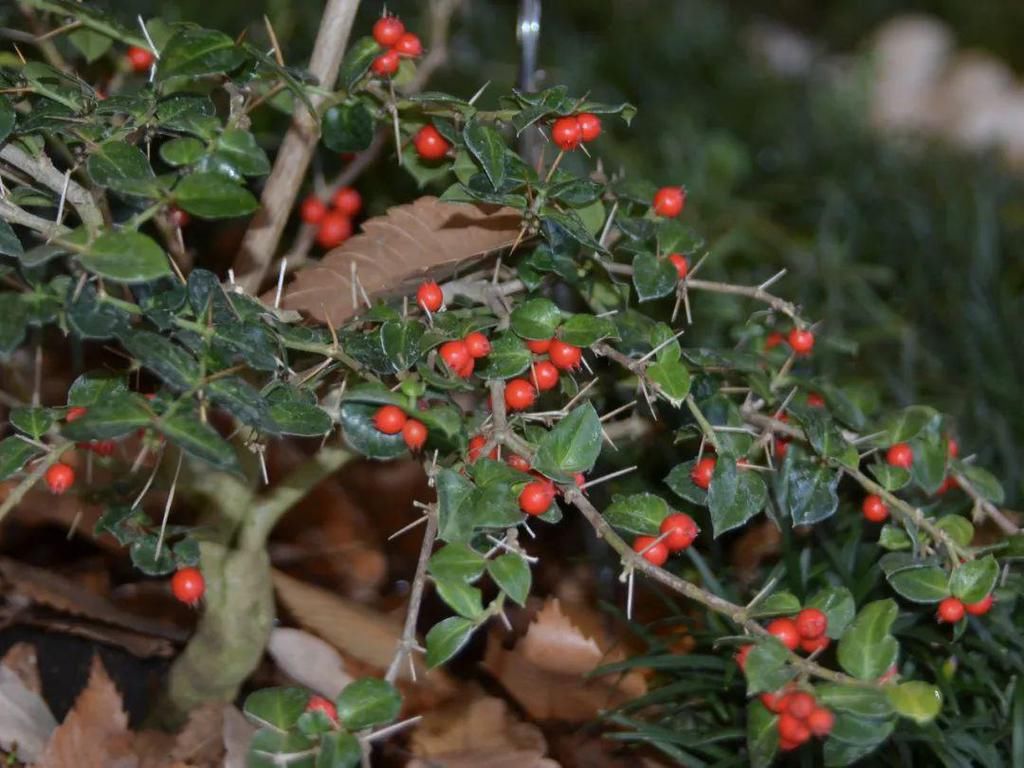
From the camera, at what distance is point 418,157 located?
0.88 meters

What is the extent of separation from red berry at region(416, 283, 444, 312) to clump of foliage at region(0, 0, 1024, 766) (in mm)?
14

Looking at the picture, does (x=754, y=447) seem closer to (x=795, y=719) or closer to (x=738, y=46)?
(x=795, y=719)

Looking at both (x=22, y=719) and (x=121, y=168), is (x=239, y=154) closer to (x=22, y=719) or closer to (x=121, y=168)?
(x=121, y=168)

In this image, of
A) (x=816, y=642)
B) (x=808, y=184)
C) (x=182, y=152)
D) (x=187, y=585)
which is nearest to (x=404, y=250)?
(x=182, y=152)

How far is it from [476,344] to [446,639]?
0.19 meters

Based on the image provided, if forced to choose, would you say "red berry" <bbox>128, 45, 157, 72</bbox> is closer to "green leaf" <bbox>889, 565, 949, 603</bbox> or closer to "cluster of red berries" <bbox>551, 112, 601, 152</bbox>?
"cluster of red berries" <bbox>551, 112, 601, 152</bbox>

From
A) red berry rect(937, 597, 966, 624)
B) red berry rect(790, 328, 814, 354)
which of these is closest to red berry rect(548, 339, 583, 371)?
red berry rect(790, 328, 814, 354)

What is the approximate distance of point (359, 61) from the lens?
0.80 meters

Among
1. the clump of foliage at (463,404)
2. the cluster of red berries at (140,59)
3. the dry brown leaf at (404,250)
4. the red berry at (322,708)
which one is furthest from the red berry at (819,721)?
the cluster of red berries at (140,59)

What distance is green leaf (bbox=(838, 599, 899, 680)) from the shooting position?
25.4 inches

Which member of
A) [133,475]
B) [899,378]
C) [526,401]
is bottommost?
[899,378]

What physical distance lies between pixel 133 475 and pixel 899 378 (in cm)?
100

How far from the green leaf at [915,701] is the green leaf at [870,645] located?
0.7 inches

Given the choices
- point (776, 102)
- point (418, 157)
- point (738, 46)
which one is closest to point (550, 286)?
point (418, 157)
